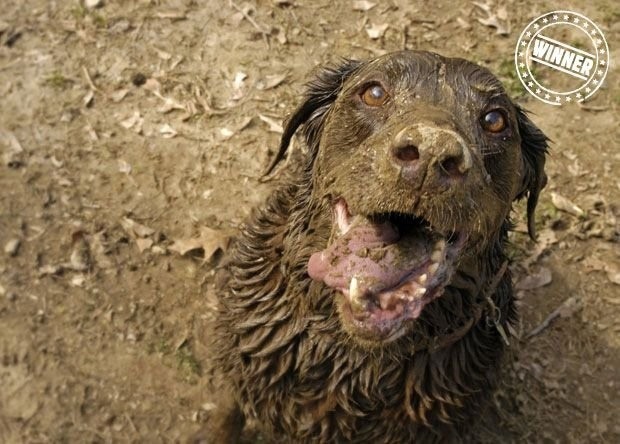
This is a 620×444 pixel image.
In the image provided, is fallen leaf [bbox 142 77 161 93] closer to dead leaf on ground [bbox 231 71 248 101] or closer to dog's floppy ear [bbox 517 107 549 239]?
dead leaf on ground [bbox 231 71 248 101]

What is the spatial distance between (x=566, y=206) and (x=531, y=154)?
2356 millimetres

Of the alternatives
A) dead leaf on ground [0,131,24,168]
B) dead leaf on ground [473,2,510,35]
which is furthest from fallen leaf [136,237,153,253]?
dead leaf on ground [473,2,510,35]

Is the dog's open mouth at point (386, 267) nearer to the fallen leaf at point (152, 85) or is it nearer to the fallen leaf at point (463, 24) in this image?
the fallen leaf at point (152, 85)

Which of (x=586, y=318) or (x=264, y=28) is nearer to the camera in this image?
(x=586, y=318)

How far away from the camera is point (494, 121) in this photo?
10.5ft

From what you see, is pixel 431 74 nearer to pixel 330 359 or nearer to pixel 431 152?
pixel 431 152

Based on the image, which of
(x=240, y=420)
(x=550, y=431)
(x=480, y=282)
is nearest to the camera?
(x=480, y=282)

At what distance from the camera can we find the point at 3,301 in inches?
182

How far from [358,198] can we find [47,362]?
8.82 ft

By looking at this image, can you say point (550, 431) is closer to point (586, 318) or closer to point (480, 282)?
point (586, 318)

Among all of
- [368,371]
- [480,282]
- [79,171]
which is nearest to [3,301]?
[79,171]

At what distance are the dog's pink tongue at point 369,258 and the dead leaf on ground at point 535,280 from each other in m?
2.65

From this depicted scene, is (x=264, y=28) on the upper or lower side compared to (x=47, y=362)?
upper

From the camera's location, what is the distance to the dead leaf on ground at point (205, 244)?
5066 millimetres
